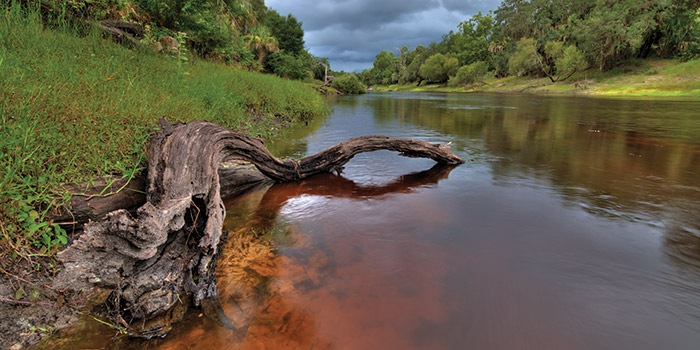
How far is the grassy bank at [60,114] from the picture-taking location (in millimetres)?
2408

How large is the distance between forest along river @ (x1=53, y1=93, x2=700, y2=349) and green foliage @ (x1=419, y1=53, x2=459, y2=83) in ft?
274

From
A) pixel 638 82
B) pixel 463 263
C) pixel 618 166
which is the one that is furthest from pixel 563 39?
pixel 463 263

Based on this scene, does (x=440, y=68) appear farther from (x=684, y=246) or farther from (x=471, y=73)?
(x=684, y=246)

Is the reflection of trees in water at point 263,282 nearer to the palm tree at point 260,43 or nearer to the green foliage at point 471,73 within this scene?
the palm tree at point 260,43

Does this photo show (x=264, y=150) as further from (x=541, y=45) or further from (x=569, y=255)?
(x=541, y=45)

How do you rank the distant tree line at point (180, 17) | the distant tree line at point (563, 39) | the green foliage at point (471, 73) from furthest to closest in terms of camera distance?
the green foliage at point (471, 73) < the distant tree line at point (563, 39) < the distant tree line at point (180, 17)

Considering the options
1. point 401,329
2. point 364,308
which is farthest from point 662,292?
point 364,308

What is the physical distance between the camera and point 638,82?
124 feet

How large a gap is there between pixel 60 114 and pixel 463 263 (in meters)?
4.63

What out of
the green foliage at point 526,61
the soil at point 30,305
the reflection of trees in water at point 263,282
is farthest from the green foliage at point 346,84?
the soil at point 30,305

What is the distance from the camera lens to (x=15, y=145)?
2.62m

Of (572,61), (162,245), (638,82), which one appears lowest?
(162,245)

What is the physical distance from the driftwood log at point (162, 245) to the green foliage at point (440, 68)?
290 feet

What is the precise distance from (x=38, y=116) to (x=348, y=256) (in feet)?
11.3
